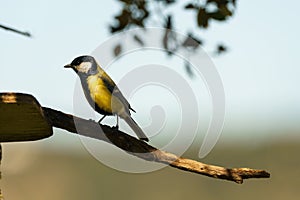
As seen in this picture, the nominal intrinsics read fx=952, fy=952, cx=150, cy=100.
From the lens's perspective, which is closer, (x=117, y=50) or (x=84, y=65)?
(x=117, y=50)

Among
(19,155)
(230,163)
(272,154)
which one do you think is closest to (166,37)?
(19,155)

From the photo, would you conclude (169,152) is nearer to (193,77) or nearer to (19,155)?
(193,77)

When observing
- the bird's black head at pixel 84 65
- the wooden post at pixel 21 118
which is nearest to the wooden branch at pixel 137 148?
the wooden post at pixel 21 118

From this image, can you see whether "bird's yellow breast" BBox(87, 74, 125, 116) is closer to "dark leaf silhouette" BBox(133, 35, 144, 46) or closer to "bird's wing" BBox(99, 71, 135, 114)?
"bird's wing" BBox(99, 71, 135, 114)

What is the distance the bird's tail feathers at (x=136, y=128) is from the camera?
12.1ft

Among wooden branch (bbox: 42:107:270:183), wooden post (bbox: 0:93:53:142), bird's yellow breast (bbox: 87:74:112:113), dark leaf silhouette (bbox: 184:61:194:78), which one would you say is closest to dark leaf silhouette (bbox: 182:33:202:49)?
dark leaf silhouette (bbox: 184:61:194:78)

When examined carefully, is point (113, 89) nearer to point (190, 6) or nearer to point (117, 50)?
point (117, 50)

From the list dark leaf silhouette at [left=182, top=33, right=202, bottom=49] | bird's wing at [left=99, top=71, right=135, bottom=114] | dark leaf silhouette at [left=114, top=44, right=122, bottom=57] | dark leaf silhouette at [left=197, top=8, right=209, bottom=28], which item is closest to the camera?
dark leaf silhouette at [left=197, top=8, right=209, bottom=28]

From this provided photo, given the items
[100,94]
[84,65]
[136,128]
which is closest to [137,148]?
[136,128]

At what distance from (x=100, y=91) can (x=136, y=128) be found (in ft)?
1.68

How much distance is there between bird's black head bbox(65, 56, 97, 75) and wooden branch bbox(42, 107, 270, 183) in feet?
3.53

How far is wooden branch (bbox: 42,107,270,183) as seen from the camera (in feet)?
10.7

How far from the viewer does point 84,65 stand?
176 inches

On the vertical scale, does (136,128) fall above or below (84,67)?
below
